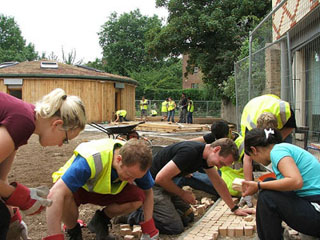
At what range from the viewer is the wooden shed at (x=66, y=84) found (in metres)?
19.8

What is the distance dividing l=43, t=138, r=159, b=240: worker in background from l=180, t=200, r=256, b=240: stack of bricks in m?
0.50

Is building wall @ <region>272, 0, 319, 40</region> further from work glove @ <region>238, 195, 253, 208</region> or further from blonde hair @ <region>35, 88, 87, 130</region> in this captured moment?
blonde hair @ <region>35, 88, 87, 130</region>

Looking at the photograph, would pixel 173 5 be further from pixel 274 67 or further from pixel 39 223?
pixel 39 223

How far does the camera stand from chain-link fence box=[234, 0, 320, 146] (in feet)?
14.8

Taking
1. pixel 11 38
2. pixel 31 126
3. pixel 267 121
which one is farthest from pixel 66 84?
pixel 11 38

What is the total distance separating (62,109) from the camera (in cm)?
221

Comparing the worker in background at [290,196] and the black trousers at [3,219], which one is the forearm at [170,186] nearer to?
the worker in background at [290,196]

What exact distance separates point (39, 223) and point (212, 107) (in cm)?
2614

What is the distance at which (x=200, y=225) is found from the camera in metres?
3.55

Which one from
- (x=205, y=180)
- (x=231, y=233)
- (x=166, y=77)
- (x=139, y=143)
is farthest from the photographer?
(x=166, y=77)

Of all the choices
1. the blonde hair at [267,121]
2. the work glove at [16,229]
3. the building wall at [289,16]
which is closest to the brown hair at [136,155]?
the work glove at [16,229]

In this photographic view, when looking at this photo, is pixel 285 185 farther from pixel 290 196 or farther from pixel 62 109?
pixel 62 109

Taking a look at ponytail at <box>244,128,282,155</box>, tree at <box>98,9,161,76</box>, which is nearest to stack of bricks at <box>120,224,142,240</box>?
ponytail at <box>244,128,282,155</box>

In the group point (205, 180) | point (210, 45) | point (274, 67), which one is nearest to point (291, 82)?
point (274, 67)
